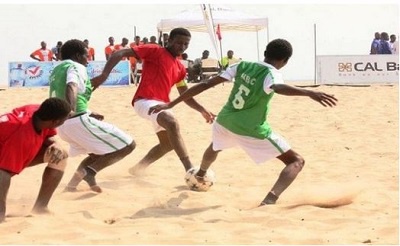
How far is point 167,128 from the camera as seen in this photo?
22.0ft

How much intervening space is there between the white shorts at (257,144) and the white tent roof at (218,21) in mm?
16569

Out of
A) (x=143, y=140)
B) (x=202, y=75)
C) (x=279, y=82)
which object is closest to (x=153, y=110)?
(x=279, y=82)

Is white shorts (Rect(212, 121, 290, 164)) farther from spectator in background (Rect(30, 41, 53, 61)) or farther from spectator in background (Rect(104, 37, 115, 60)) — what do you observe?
spectator in background (Rect(30, 41, 53, 61))

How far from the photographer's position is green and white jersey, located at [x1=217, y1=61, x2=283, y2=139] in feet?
18.5

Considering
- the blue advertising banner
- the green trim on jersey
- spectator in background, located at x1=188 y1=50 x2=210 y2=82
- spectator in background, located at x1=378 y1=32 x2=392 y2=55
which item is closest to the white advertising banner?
spectator in background, located at x1=378 y1=32 x2=392 y2=55

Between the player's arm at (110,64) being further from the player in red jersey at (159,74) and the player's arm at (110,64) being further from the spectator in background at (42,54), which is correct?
the spectator in background at (42,54)

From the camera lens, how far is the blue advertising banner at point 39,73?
19.1m

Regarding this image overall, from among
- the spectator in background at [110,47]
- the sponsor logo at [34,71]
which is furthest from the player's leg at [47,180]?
the spectator in background at [110,47]

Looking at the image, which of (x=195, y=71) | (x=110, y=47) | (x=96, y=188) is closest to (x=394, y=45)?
(x=195, y=71)

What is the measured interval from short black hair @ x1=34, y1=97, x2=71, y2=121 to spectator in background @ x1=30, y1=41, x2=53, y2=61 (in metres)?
16.1

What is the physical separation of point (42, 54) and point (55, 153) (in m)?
15.9

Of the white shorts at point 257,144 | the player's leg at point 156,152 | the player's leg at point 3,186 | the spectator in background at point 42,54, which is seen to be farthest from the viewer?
the spectator in background at point 42,54

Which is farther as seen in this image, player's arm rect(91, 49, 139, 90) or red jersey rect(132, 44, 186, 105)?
red jersey rect(132, 44, 186, 105)

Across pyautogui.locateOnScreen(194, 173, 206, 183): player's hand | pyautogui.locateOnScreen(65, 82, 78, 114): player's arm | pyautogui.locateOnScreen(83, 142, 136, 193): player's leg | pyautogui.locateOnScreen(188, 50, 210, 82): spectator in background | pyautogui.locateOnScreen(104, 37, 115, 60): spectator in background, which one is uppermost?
pyautogui.locateOnScreen(65, 82, 78, 114): player's arm
